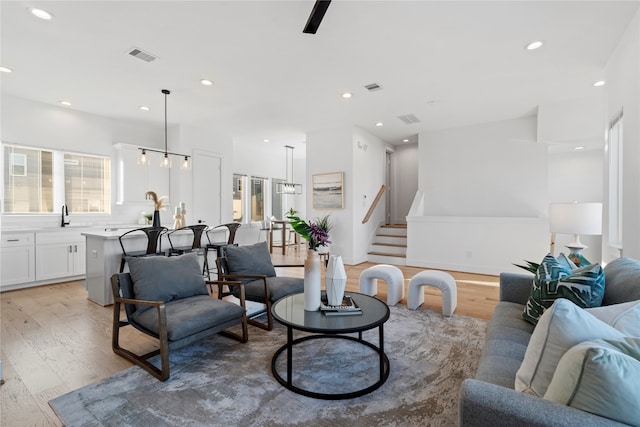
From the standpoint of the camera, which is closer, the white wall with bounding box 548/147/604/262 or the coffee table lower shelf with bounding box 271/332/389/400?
the coffee table lower shelf with bounding box 271/332/389/400

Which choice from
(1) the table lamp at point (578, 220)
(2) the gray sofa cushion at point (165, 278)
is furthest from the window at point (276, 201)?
(1) the table lamp at point (578, 220)

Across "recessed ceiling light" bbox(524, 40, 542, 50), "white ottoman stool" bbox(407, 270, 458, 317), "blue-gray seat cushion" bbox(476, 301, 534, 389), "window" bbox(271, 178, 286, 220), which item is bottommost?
"white ottoman stool" bbox(407, 270, 458, 317)

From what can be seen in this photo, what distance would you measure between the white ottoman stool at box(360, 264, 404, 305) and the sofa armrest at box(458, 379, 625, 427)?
2.70 meters

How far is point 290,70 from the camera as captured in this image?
3.71 m

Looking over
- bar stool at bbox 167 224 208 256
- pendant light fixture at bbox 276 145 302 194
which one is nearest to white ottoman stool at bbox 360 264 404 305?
bar stool at bbox 167 224 208 256

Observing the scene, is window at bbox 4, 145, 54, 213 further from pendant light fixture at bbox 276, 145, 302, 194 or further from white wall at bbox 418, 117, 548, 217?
white wall at bbox 418, 117, 548, 217

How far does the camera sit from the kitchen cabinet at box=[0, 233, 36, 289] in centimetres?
421

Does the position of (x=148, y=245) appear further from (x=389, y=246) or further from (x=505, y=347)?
(x=389, y=246)

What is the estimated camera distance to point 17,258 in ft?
14.1

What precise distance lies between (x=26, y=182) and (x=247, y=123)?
145 inches

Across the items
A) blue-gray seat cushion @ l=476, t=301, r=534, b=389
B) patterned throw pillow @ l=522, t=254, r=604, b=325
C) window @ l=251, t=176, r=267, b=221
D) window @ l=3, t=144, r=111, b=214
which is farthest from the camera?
window @ l=251, t=176, r=267, b=221

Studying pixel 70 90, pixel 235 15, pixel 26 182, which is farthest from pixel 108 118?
pixel 235 15

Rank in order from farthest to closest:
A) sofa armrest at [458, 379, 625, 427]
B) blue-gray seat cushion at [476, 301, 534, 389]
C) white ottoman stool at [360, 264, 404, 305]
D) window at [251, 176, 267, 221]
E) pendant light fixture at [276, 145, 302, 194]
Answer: window at [251, 176, 267, 221]
pendant light fixture at [276, 145, 302, 194]
white ottoman stool at [360, 264, 404, 305]
blue-gray seat cushion at [476, 301, 534, 389]
sofa armrest at [458, 379, 625, 427]

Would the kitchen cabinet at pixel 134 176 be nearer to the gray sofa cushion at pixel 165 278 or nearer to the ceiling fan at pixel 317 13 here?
the gray sofa cushion at pixel 165 278
